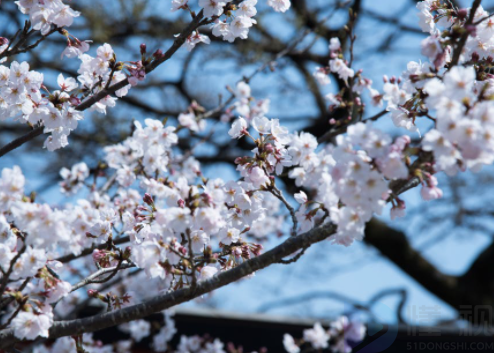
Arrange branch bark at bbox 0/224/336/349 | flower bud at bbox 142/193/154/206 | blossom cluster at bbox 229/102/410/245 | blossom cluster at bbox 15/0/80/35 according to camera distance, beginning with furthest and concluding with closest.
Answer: blossom cluster at bbox 15/0/80/35, flower bud at bbox 142/193/154/206, branch bark at bbox 0/224/336/349, blossom cluster at bbox 229/102/410/245

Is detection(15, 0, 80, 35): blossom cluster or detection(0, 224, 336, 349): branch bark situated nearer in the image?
detection(0, 224, 336, 349): branch bark

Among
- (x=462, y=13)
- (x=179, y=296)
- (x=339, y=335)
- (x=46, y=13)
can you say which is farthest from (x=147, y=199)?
(x=339, y=335)

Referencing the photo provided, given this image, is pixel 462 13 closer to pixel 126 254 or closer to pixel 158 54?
pixel 158 54

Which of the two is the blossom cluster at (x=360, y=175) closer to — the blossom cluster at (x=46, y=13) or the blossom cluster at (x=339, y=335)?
the blossom cluster at (x=46, y=13)

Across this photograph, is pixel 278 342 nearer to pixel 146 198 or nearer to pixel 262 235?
pixel 262 235

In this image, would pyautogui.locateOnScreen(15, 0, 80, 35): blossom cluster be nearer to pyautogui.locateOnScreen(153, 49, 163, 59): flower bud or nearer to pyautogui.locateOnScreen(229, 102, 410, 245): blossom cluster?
pyautogui.locateOnScreen(153, 49, 163, 59): flower bud

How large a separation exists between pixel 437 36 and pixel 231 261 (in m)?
1.07

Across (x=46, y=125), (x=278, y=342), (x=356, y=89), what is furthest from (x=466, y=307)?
(x=46, y=125)

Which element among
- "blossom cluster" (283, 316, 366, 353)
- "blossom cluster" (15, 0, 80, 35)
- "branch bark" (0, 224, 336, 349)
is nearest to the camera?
"branch bark" (0, 224, 336, 349)

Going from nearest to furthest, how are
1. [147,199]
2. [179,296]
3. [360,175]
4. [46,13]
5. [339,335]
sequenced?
[360,175] → [179,296] → [147,199] → [46,13] → [339,335]

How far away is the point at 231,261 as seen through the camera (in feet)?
6.55

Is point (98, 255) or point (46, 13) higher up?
point (46, 13)

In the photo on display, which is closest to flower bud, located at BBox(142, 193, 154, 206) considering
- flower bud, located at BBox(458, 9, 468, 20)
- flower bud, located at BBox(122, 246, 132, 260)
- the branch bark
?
flower bud, located at BBox(122, 246, 132, 260)

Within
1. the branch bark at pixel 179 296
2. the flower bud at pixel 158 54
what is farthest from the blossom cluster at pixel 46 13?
the branch bark at pixel 179 296
